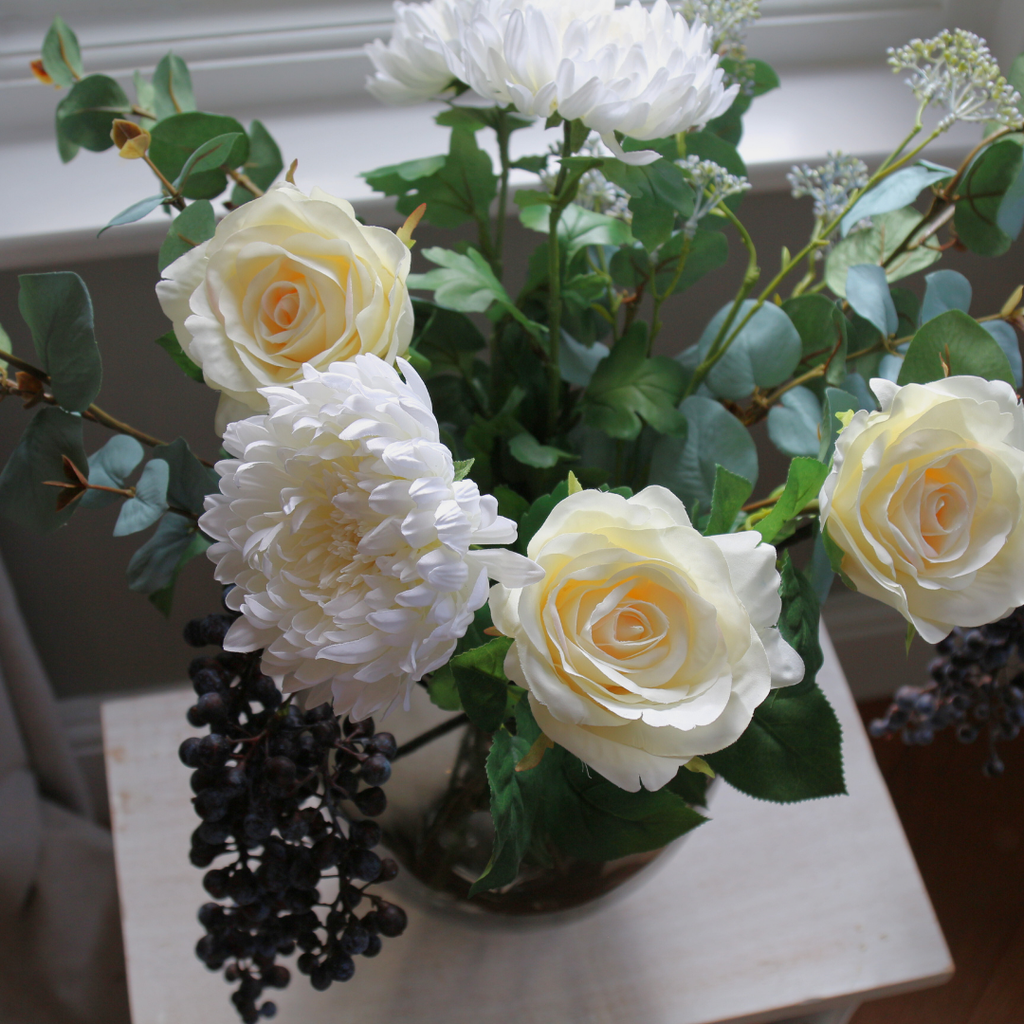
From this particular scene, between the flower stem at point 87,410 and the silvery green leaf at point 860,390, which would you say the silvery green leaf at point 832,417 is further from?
the flower stem at point 87,410

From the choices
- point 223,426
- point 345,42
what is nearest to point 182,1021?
point 223,426

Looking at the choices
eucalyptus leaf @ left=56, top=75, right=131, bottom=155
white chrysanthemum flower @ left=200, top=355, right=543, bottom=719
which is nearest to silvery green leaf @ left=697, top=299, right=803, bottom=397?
white chrysanthemum flower @ left=200, top=355, right=543, bottom=719

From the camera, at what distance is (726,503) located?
0.35 metres

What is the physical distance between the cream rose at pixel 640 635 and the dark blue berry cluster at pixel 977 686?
0.28 metres

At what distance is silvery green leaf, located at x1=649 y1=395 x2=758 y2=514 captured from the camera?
43cm

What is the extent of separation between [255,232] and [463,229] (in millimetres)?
434

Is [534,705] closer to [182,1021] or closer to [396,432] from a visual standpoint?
[396,432]

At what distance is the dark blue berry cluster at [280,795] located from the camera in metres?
0.40

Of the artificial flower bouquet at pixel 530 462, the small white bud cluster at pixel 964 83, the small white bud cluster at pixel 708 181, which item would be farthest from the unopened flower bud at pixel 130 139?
the small white bud cluster at pixel 964 83

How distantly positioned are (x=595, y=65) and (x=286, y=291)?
5.1 inches

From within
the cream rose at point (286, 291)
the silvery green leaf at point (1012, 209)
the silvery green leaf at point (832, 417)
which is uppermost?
the cream rose at point (286, 291)

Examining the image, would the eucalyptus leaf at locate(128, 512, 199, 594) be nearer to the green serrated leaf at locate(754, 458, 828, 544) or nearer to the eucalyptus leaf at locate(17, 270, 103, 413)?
the eucalyptus leaf at locate(17, 270, 103, 413)

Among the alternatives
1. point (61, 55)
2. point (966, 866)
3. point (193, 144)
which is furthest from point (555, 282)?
point (966, 866)

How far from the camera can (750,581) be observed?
29 cm
